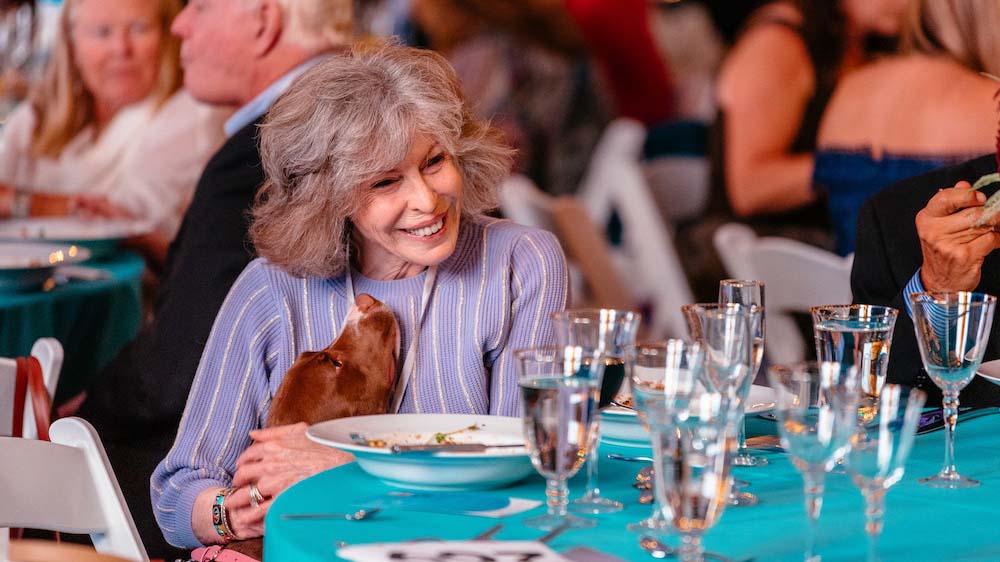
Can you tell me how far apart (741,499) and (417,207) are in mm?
821

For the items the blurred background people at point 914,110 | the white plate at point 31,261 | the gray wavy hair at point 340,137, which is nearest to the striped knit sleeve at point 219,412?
the gray wavy hair at point 340,137

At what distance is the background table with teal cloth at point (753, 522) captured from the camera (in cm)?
127

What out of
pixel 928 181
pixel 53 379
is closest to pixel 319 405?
pixel 53 379

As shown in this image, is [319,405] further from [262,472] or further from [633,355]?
[633,355]

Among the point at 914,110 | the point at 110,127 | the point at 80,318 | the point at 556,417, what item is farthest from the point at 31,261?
the point at 914,110

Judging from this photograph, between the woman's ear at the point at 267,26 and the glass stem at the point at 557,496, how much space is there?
2.32 m

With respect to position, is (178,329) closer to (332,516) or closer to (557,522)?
(332,516)

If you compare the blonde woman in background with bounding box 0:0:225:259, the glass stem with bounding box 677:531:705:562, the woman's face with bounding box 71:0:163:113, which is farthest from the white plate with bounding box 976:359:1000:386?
the woman's face with bounding box 71:0:163:113

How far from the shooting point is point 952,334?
1467 mm

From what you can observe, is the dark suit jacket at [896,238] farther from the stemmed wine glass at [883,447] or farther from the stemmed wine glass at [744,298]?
the stemmed wine glass at [883,447]

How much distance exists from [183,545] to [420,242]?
24.6 inches

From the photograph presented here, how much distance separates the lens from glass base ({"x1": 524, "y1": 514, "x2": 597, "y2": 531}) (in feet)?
4.40

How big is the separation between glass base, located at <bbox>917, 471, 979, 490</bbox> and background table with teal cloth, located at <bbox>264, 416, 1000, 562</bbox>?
0.04 ft

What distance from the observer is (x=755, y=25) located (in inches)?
208
